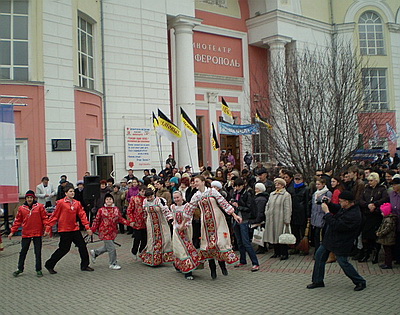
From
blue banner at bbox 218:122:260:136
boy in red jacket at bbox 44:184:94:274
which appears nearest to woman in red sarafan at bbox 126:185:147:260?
boy in red jacket at bbox 44:184:94:274

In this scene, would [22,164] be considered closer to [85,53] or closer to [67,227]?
[85,53]

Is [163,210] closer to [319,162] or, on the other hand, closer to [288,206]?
[288,206]

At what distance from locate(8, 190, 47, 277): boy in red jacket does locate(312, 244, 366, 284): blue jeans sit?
17.5ft

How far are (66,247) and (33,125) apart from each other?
7676mm

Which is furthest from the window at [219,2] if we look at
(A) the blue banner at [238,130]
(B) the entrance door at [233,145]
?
(A) the blue banner at [238,130]

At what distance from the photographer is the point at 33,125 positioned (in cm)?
1570

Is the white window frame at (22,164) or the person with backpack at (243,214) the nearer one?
the person with backpack at (243,214)

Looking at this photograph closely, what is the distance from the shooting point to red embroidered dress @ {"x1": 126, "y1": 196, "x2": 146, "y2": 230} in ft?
33.4

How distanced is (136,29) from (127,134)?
184 inches

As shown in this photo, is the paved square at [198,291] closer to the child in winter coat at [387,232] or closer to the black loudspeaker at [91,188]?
the child in winter coat at [387,232]

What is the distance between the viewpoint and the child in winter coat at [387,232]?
27.9 feet

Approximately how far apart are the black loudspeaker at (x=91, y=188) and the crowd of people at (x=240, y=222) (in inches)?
130

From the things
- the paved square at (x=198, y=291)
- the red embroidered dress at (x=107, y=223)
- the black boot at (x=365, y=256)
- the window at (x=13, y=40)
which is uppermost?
the window at (x=13, y=40)

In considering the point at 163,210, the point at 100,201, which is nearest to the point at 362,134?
the point at 163,210
